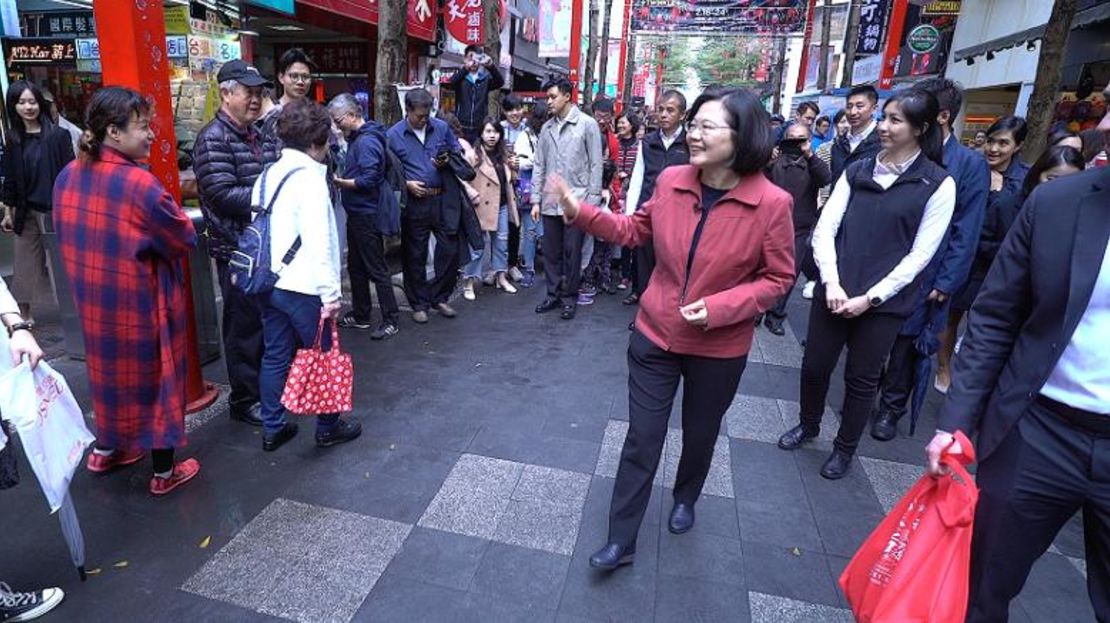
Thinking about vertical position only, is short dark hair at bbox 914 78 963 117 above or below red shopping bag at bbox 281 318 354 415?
above

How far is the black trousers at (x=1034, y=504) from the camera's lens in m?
1.59

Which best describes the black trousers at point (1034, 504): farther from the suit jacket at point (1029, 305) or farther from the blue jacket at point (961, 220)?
the blue jacket at point (961, 220)

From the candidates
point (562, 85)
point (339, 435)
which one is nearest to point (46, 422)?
point (339, 435)

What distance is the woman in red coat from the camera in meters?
2.65

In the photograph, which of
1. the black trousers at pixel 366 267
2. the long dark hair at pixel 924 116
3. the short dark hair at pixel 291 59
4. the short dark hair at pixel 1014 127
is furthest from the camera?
the black trousers at pixel 366 267

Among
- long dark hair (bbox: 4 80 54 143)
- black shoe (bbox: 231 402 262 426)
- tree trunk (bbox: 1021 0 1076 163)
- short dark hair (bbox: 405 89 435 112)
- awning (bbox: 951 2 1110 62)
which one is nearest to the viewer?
black shoe (bbox: 231 402 262 426)

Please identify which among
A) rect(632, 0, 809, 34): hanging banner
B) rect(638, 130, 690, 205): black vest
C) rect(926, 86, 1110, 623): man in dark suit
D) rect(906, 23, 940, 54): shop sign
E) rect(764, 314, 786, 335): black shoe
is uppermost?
rect(632, 0, 809, 34): hanging banner

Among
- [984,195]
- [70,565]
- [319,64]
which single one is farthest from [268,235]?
[319,64]

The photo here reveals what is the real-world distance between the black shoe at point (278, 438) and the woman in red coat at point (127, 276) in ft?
1.44

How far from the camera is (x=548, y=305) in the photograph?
6.20m

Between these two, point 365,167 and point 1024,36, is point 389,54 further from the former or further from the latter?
point 1024,36


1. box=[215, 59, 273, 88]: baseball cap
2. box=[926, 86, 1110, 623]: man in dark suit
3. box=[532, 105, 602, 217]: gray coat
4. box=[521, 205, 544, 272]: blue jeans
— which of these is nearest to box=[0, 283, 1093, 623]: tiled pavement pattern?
box=[926, 86, 1110, 623]: man in dark suit

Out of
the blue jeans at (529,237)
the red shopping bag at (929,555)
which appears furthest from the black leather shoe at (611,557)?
the blue jeans at (529,237)

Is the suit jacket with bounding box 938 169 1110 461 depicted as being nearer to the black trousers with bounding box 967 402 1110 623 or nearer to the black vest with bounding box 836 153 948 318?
the black trousers with bounding box 967 402 1110 623
